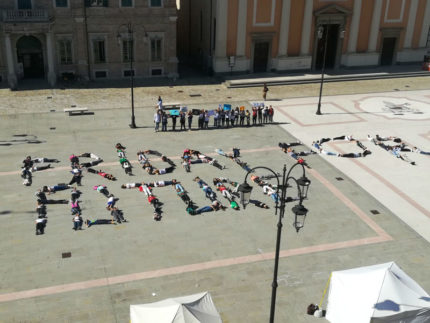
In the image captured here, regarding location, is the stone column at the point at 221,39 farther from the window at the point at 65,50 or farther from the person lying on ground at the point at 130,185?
the person lying on ground at the point at 130,185

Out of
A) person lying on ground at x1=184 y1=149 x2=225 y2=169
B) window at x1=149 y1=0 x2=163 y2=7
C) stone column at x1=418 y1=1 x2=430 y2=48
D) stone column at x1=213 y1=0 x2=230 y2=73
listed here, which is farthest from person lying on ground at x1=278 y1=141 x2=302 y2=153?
stone column at x1=418 y1=1 x2=430 y2=48

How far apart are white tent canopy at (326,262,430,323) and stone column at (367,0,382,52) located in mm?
39063

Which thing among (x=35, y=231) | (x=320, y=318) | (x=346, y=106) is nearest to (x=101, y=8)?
(x=346, y=106)

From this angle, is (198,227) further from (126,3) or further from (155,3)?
(155,3)

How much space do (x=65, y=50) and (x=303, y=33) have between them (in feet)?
74.5

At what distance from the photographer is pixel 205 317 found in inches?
565

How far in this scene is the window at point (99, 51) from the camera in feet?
142

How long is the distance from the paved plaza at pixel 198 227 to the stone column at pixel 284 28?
42.8 ft

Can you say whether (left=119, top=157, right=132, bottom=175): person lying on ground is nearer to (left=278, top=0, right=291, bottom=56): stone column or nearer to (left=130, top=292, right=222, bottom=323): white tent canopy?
(left=130, top=292, right=222, bottom=323): white tent canopy

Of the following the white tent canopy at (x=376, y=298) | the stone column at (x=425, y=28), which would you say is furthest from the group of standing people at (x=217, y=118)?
the stone column at (x=425, y=28)

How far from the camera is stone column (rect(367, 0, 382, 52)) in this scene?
48.9 m

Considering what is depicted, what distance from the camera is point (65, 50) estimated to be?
42781mm

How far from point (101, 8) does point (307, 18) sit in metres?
19.6

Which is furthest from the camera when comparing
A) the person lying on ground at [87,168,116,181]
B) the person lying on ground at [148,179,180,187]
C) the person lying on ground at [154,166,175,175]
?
the person lying on ground at [154,166,175,175]
